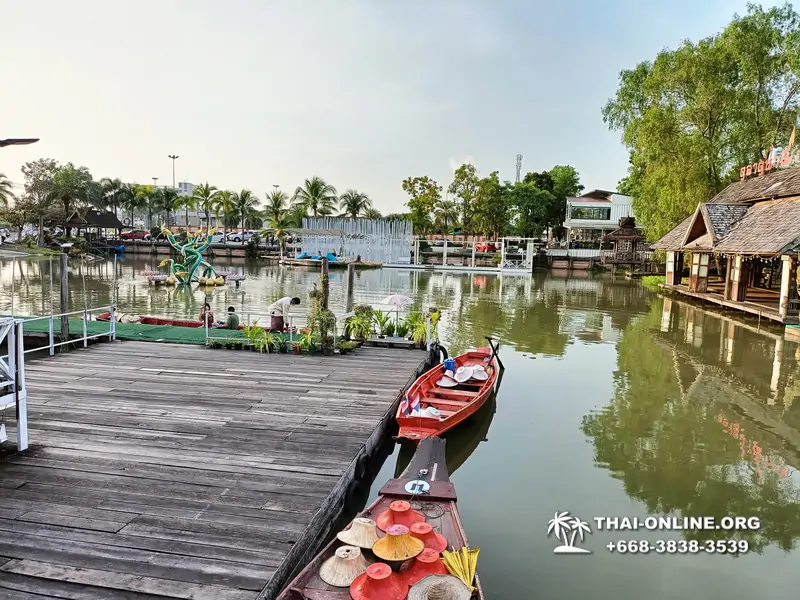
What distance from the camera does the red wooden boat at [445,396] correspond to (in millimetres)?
8516

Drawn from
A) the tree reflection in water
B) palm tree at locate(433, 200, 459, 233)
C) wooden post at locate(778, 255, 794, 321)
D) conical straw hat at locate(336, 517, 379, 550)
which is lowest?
the tree reflection in water

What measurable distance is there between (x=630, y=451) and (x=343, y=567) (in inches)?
250

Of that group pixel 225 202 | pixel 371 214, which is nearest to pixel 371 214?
pixel 371 214

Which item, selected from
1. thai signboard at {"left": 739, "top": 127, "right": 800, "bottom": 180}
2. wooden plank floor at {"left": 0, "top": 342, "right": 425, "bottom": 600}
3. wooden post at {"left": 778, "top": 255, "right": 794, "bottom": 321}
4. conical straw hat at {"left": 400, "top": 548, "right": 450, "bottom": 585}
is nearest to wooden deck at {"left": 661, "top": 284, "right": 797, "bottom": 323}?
wooden post at {"left": 778, "top": 255, "right": 794, "bottom": 321}

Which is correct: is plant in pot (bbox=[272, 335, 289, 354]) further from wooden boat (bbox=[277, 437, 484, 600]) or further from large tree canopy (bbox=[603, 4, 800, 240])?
large tree canopy (bbox=[603, 4, 800, 240])

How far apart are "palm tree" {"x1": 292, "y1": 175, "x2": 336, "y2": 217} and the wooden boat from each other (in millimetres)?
59192

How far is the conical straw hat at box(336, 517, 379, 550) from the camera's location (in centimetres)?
473

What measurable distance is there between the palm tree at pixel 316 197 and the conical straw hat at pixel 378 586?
6215 centimetres

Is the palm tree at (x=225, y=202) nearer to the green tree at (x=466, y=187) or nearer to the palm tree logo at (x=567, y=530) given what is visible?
the green tree at (x=466, y=187)

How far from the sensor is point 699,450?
30.2 feet

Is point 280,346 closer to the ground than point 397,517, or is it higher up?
higher up

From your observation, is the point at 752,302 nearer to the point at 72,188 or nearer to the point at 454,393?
the point at 454,393

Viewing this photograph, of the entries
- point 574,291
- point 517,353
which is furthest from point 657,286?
point 517,353

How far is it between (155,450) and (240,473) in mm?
1313
